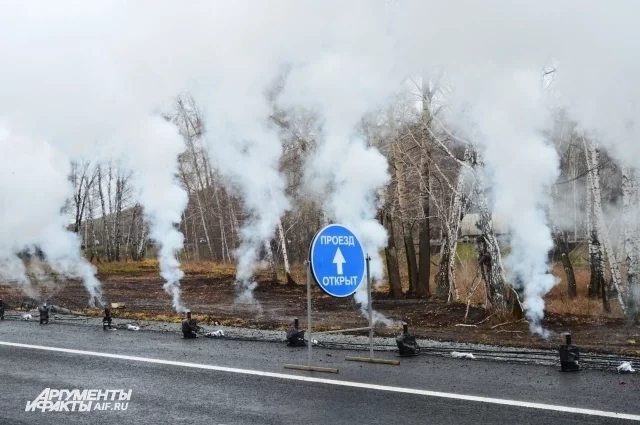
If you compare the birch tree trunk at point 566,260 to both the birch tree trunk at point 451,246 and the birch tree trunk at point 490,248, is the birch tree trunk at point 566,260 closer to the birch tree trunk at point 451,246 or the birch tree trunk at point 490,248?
the birch tree trunk at point 451,246

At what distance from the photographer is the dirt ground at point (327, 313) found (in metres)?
13.0

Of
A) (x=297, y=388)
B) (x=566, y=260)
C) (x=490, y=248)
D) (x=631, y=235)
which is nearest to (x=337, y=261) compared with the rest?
(x=297, y=388)

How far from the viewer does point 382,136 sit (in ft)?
76.0

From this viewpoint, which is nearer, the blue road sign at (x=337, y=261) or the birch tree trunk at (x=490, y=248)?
the blue road sign at (x=337, y=261)

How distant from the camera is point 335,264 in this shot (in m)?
9.30

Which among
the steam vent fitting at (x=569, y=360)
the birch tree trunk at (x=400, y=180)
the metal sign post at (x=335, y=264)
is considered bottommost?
the steam vent fitting at (x=569, y=360)

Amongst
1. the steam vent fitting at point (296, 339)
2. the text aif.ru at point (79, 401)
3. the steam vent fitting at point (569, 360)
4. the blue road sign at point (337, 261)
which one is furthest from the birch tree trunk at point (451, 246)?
the text aif.ru at point (79, 401)

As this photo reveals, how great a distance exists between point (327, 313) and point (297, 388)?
12771 mm

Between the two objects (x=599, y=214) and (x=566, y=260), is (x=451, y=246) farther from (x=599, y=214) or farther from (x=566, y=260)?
(x=599, y=214)

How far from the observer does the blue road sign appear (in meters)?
9.05

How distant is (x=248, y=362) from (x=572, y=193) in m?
32.4

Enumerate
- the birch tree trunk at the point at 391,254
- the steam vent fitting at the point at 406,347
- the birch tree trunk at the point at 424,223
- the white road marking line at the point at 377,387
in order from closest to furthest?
the white road marking line at the point at 377,387
the steam vent fitting at the point at 406,347
the birch tree trunk at the point at 424,223
the birch tree trunk at the point at 391,254

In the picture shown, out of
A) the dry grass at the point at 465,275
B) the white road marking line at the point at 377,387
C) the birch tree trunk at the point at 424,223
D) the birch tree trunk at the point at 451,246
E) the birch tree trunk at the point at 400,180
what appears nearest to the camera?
the white road marking line at the point at 377,387

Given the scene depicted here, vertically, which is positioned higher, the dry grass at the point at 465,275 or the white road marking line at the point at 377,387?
the dry grass at the point at 465,275
